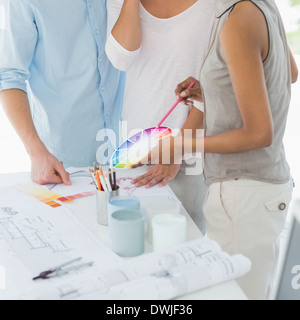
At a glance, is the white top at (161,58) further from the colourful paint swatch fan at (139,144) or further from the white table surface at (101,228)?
the white table surface at (101,228)

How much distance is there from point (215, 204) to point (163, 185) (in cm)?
23

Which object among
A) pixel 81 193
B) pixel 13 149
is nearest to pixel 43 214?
pixel 81 193

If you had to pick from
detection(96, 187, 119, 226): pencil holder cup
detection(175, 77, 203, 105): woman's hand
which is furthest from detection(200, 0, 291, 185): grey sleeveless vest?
detection(96, 187, 119, 226): pencil holder cup

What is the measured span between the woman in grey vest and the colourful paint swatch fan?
21cm

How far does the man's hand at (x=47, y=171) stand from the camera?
4.42 ft

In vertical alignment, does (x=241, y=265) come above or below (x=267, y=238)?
above

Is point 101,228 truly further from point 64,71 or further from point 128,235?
point 64,71

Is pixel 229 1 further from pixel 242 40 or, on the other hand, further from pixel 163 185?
pixel 163 185

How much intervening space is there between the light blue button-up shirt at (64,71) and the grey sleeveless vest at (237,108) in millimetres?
578

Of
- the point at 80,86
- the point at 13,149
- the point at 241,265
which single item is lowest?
the point at 13,149

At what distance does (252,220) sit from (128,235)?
0.40m

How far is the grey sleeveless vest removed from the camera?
3.53ft

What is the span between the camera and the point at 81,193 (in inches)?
51.1
